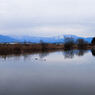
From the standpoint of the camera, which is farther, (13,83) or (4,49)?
(4,49)

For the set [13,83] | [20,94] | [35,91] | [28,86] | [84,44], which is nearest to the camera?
[20,94]

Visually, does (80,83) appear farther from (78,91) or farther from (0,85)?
(0,85)

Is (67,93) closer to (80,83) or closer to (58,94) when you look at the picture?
(58,94)

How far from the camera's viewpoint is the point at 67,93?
5.11 meters

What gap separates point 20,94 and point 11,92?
462 millimetres

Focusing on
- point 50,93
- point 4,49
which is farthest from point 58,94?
point 4,49

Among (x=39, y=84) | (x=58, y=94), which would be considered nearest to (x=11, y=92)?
(x=39, y=84)

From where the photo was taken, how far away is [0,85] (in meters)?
6.09

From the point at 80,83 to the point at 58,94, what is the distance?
1673mm

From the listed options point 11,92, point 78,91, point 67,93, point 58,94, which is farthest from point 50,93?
point 11,92

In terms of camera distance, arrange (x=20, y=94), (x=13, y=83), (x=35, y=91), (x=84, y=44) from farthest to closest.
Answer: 1. (x=84, y=44)
2. (x=13, y=83)
3. (x=35, y=91)
4. (x=20, y=94)

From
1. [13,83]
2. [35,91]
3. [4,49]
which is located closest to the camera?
[35,91]

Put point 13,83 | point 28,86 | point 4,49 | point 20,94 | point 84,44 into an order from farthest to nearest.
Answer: point 84,44 < point 4,49 < point 13,83 < point 28,86 < point 20,94

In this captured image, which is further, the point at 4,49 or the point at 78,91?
the point at 4,49
